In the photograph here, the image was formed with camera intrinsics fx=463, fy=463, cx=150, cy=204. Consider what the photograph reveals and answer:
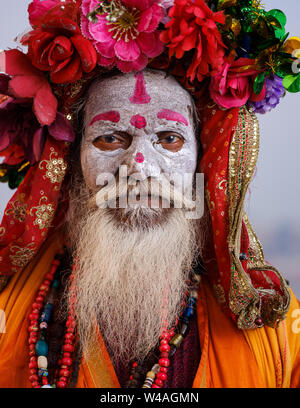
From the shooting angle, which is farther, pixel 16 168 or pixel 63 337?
pixel 16 168

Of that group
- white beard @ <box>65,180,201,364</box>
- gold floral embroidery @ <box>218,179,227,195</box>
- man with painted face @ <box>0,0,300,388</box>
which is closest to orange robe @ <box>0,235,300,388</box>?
man with painted face @ <box>0,0,300,388</box>

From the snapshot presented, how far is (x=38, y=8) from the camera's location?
Result: 1693mm

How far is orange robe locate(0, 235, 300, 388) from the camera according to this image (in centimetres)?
165

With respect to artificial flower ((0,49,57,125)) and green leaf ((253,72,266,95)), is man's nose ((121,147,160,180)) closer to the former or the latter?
artificial flower ((0,49,57,125))

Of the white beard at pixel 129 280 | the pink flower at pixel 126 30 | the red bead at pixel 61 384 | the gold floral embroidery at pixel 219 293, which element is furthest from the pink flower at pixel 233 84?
the red bead at pixel 61 384

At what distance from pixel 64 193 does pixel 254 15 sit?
3.46ft

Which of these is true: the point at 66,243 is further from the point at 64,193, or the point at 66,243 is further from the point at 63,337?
the point at 63,337

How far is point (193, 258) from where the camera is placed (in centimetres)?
196

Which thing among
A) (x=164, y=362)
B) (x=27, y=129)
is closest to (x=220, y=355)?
(x=164, y=362)

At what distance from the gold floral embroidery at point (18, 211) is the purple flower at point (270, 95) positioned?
991 mm

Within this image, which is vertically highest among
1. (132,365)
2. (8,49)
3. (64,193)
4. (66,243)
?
(8,49)

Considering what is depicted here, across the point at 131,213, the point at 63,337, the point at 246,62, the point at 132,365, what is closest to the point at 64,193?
the point at 131,213

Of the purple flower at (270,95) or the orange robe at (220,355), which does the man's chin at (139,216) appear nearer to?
the orange robe at (220,355)
